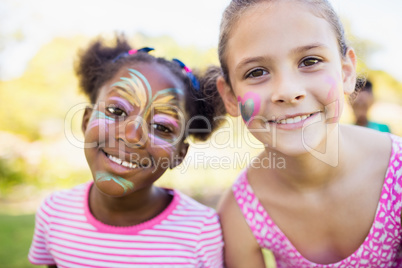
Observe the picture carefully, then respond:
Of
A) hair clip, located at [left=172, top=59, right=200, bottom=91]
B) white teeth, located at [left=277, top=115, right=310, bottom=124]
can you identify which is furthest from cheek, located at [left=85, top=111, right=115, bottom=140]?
white teeth, located at [left=277, top=115, right=310, bottom=124]

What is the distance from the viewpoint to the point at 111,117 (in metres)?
2.04

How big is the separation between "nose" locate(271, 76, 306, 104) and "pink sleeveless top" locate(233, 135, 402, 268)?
72cm

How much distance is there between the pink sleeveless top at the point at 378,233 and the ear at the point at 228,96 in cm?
56

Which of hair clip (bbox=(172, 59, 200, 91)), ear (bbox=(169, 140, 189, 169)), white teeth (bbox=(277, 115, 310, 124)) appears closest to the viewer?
white teeth (bbox=(277, 115, 310, 124))

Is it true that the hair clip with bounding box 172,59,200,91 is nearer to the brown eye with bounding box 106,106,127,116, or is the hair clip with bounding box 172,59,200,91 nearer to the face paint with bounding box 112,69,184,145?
the face paint with bounding box 112,69,184,145

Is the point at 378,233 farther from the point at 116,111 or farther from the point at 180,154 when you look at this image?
the point at 116,111

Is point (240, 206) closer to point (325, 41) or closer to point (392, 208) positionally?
point (392, 208)

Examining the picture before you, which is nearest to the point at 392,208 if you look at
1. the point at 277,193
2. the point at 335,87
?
the point at 277,193

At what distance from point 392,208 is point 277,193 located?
598 mm

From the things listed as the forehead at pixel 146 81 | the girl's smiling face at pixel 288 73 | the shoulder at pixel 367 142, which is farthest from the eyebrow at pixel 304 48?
the forehead at pixel 146 81

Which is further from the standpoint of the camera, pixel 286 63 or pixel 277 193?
pixel 277 193

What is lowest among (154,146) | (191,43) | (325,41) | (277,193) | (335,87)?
(191,43)

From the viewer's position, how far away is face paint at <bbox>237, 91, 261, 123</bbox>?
1811mm

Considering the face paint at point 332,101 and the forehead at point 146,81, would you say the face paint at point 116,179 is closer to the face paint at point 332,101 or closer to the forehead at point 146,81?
the forehead at point 146,81
